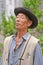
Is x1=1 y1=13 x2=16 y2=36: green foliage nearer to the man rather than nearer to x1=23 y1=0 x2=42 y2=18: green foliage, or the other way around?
x1=23 y1=0 x2=42 y2=18: green foliage

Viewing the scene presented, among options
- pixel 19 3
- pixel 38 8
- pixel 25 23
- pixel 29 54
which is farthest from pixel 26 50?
pixel 19 3

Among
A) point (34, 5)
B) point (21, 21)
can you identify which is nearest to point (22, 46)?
point (21, 21)

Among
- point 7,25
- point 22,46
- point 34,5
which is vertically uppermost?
point 34,5

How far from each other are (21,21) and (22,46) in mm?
274

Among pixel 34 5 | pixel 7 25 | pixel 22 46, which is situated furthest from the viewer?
pixel 34 5

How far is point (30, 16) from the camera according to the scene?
3787mm

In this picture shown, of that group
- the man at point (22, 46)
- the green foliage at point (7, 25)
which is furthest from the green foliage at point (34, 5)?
the man at point (22, 46)

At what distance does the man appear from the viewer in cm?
364

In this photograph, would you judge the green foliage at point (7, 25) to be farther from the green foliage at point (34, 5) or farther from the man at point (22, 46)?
the man at point (22, 46)

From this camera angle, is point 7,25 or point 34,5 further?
point 34,5

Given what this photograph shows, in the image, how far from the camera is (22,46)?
367cm

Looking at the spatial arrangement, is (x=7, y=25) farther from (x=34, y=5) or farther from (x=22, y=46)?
(x=22, y=46)

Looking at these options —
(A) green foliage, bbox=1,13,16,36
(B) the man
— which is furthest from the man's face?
(A) green foliage, bbox=1,13,16,36

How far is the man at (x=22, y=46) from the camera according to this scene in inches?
143
